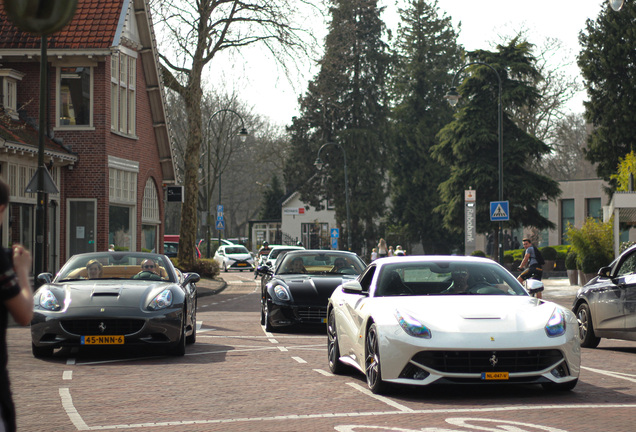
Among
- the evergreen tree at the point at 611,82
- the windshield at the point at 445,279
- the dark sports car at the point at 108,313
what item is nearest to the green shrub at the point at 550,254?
the evergreen tree at the point at 611,82

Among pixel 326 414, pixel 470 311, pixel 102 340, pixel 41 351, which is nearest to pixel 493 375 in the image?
pixel 470 311

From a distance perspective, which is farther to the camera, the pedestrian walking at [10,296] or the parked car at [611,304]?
the parked car at [611,304]

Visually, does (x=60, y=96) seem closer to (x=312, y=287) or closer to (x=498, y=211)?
(x=498, y=211)

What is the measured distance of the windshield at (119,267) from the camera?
1380 cm

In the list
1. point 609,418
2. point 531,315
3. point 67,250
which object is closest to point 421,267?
point 531,315

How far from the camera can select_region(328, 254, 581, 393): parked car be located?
28.8 feet

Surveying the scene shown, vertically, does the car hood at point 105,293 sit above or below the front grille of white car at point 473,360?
above

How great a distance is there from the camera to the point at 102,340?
40.4 feet

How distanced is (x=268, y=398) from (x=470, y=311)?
6.58 feet

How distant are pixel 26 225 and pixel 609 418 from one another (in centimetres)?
2368

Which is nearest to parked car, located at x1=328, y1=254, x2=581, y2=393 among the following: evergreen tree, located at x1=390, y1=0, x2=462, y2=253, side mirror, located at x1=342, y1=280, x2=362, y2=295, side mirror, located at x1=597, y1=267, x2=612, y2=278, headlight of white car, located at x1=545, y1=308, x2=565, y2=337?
headlight of white car, located at x1=545, y1=308, x2=565, y2=337

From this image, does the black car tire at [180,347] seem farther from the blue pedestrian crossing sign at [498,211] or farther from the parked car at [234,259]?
the parked car at [234,259]

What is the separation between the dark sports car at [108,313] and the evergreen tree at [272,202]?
89.3 metres

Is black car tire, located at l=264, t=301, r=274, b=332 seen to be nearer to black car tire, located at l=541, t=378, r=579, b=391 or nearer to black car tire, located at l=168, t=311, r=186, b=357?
black car tire, located at l=168, t=311, r=186, b=357
